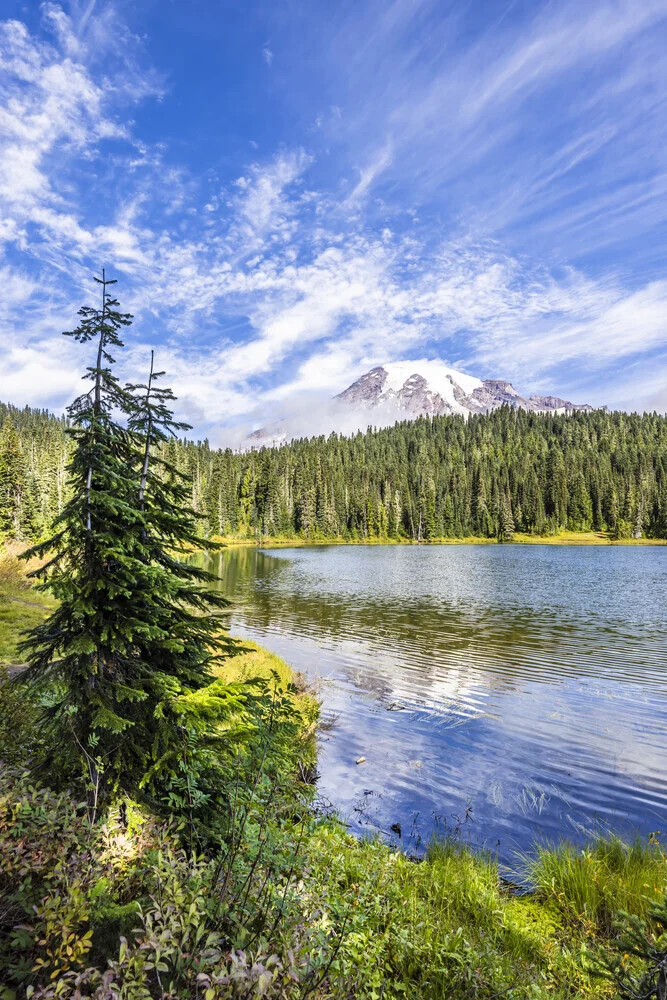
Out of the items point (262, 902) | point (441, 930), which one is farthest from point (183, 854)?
point (441, 930)

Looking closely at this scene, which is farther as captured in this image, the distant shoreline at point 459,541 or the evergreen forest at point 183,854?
the distant shoreline at point 459,541

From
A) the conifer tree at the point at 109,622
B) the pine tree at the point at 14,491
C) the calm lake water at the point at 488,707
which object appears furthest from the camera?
the pine tree at the point at 14,491

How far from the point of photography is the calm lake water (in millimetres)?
11188

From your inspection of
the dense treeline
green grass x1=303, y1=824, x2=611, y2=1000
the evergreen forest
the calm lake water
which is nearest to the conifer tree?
the evergreen forest

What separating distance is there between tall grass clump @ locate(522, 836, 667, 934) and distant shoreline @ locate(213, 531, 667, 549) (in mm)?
129352

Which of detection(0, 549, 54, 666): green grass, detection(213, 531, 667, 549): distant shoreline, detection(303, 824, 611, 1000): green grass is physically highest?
detection(213, 531, 667, 549): distant shoreline

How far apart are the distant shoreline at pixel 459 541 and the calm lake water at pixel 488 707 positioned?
339 ft

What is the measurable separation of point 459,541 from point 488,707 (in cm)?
14121

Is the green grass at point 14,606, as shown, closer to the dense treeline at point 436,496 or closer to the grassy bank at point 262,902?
the grassy bank at point 262,902

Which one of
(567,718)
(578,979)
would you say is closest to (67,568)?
(578,979)

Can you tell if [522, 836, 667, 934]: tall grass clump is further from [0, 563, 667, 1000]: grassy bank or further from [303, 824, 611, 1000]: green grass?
[303, 824, 611, 1000]: green grass

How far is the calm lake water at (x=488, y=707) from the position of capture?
36.7 feet

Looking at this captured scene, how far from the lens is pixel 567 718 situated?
659 inches

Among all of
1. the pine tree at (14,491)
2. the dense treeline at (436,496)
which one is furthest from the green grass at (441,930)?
the dense treeline at (436,496)
